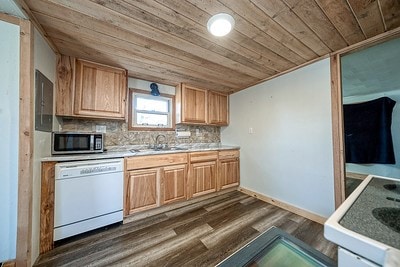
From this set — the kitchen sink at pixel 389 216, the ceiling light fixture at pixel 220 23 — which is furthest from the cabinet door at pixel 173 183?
the kitchen sink at pixel 389 216

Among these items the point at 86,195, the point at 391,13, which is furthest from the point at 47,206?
the point at 391,13

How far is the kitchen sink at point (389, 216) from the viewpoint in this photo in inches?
18.7

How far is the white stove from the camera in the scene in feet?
1.19

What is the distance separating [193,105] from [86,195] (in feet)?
Answer: 6.72

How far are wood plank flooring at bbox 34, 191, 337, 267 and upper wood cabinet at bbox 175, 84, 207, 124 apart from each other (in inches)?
59.7

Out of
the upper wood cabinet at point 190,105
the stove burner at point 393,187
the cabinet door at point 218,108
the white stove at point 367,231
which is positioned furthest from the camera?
the cabinet door at point 218,108

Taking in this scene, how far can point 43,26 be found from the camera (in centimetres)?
139

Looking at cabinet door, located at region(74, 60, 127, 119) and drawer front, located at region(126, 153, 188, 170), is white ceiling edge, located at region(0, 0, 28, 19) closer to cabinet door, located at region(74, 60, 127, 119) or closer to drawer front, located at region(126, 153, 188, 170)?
cabinet door, located at region(74, 60, 127, 119)

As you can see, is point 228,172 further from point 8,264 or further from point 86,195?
point 8,264

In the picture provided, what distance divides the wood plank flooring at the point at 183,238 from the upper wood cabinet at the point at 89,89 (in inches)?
56.5

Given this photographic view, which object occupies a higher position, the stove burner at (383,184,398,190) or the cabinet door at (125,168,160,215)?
the stove burner at (383,184,398,190)

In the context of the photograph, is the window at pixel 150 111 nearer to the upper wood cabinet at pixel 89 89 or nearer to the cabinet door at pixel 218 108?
the upper wood cabinet at pixel 89 89

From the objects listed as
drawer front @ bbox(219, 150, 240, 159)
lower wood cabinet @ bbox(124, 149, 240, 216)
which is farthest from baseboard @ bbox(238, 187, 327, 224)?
drawer front @ bbox(219, 150, 240, 159)

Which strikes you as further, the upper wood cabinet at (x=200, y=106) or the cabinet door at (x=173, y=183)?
the upper wood cabinet at (x=200, y=106)
